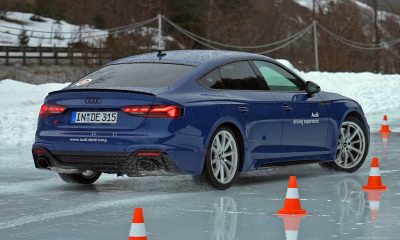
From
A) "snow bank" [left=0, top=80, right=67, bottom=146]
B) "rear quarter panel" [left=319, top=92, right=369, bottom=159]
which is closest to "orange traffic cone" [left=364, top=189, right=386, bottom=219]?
"rear quarter panel" [left=319, top=92, right=369, bottom=159]

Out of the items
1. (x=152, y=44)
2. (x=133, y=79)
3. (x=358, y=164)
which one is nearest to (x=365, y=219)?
(x=133, y=79)

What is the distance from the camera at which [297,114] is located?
11.5 m

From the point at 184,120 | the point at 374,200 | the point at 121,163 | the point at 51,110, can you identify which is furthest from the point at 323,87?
the point at 121,163

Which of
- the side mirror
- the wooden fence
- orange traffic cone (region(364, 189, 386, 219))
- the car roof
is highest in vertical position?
the wooden fence

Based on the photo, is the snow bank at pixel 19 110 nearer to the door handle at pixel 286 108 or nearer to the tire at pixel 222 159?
the door handle at pixel 286 108

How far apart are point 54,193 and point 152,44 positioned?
1664 inches

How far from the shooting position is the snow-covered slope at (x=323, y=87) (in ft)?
60.0

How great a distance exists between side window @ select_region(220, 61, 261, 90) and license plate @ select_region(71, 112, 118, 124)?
147 cm

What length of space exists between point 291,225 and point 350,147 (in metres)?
4.71

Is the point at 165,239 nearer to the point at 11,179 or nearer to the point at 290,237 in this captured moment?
the point at 290,237

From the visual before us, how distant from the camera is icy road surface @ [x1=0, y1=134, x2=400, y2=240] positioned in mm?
7711

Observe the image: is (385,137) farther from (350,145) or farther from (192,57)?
(192,57)

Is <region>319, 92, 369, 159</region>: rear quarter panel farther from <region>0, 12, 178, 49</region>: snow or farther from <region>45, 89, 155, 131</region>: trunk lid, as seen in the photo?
<region>0, 12, 178, 49</region>: snow

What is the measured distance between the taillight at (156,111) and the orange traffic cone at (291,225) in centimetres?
191
